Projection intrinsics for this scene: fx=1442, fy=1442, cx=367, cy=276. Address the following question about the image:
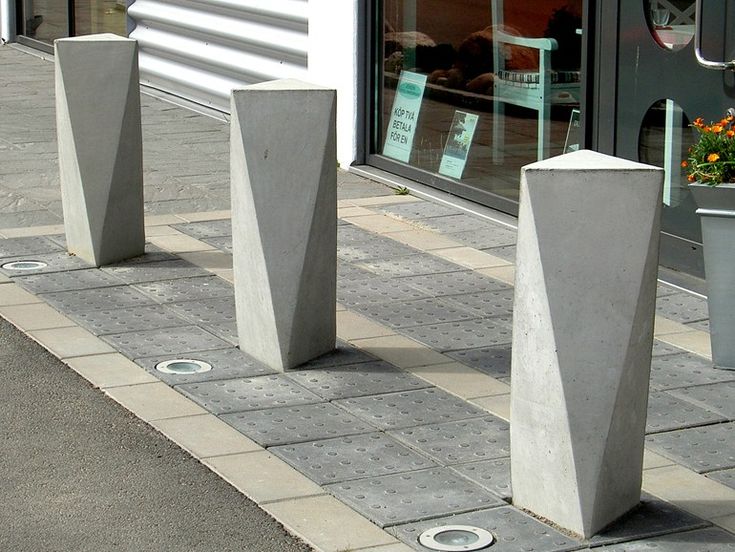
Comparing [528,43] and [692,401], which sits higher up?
[528,43]

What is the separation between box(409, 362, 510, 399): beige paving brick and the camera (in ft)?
20.1

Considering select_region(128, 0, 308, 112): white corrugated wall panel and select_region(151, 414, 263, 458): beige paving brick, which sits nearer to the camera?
select_region(151, 414, 263, 458): beige paving brick

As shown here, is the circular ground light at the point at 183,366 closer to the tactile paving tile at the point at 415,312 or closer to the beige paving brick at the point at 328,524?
the tactile paving tile at the point at 415,312

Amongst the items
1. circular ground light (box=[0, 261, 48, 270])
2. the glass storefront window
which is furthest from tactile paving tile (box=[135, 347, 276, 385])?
the glass storefront window

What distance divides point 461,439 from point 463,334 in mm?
1475

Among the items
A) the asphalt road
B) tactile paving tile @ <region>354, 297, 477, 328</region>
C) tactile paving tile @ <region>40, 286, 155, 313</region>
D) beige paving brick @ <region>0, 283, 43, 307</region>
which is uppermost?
beige paving brick @ <region>0, 283, 43, 307</region>

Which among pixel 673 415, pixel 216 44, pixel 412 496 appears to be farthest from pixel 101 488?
pixel 216 44

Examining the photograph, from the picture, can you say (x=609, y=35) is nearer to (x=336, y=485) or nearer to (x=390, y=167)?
(x=390, y=167)

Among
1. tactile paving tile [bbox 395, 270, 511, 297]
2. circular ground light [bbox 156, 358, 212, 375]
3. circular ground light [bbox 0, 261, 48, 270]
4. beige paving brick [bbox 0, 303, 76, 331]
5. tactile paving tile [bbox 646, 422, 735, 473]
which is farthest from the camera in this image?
circular ground light [bbox 0, 261, 48, 270]

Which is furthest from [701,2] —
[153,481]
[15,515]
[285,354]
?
[15,515]

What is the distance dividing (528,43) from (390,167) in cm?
196

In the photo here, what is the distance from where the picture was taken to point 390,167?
10891 millimetres

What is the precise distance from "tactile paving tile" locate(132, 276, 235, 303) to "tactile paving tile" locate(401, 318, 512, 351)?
47.5 inches

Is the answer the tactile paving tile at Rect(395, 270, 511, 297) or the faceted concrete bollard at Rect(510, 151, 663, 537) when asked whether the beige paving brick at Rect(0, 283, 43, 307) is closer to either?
the tactile paving tile at Rect(395, 270, 511, 297)
